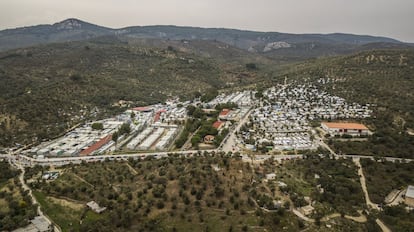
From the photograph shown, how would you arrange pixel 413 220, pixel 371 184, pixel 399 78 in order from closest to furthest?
pixel 413 220 < pixel 371 184 < pixel 399 78

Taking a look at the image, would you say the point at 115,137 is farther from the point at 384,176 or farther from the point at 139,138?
the point at 384,176

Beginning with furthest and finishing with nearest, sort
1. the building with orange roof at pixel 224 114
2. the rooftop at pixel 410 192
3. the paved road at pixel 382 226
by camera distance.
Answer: the building with orange roof at pixel 224 114
the rooftop at pixel 410 192
the paved road at pixel 382 226

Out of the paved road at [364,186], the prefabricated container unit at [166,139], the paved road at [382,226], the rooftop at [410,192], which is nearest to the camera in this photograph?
the paved road at [382,226]

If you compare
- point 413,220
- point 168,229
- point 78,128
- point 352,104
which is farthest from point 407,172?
point 78,128

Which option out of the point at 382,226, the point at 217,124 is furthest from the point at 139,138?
the point at 382,226

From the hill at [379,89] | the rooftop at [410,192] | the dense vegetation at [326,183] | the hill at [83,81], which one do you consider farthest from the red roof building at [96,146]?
the rooftop at [410,192]

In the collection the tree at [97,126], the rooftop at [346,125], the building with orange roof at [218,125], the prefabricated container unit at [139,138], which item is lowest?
the prefabricated container unit at [139,138]

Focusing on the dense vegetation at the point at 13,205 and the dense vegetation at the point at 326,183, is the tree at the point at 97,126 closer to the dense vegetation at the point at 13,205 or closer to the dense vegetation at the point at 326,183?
the dense vegetation at the point at 13,205

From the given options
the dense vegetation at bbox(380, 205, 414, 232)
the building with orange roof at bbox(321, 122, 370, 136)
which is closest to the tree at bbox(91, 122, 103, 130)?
the building with orange roof at bbox(321, 122, 370, 136)

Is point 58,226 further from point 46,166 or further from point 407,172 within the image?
point 407,172
